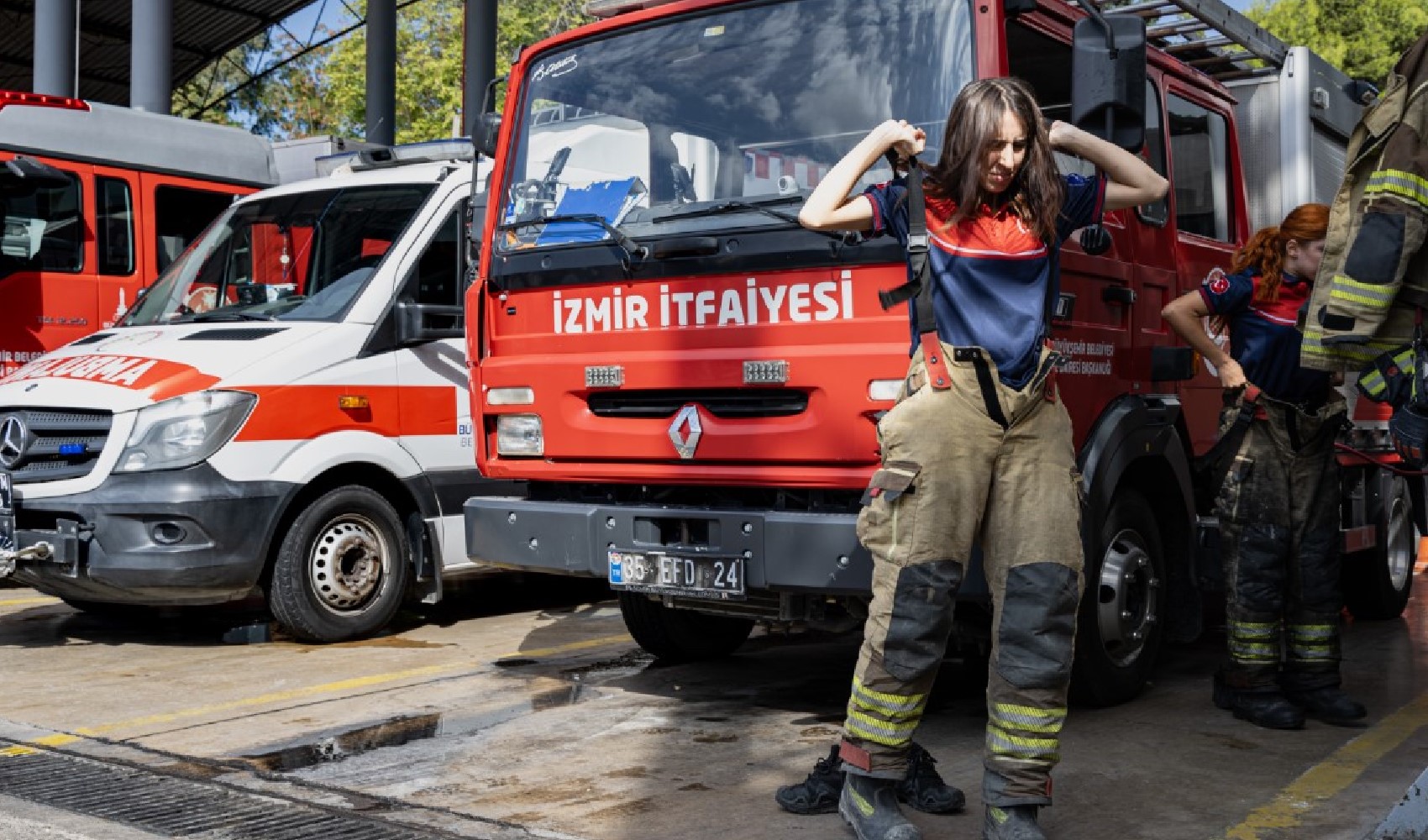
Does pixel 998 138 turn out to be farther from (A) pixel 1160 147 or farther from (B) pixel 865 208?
(A) pixel 1160 147

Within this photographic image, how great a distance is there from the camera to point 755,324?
530 cm

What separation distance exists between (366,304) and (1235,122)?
403cm

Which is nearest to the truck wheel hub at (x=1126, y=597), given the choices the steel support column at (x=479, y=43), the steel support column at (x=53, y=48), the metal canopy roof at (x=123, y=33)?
the steel support column at (x=479, y=43)

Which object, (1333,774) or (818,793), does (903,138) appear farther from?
(1333,774)

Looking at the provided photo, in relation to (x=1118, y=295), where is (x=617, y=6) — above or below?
above

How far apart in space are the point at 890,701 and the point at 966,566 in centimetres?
40

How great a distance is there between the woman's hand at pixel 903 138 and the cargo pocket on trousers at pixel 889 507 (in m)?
0.80

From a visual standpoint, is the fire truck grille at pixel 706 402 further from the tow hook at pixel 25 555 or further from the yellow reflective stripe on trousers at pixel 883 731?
the tow hook at pixel 25 555

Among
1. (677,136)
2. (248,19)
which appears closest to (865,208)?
(677,136)

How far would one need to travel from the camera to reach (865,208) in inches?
170

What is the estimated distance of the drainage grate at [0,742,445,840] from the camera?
434 centimetres

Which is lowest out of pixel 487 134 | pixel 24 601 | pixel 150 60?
pixel 24 601

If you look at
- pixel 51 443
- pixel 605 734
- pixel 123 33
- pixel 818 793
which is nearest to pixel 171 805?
pixel 605 734
